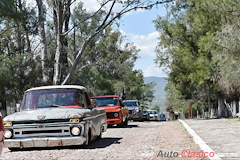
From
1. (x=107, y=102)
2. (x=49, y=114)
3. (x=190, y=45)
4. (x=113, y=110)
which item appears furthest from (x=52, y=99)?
(x=190, y=45)

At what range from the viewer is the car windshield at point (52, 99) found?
12.2m

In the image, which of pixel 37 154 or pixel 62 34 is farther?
pixel 62 34

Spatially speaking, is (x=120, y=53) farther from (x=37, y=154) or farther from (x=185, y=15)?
(x=37, y=154)

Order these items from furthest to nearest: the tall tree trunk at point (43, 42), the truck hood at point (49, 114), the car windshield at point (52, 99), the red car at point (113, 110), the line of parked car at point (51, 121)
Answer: the tall tree trunk at point (43, 42) → the red car at point (113, 110) → the car windshield at point (52, 99) → the truck hood at point (49, 114) → the line of parked car at point (51, 121)

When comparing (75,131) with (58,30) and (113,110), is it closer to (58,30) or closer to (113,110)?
(113,110)

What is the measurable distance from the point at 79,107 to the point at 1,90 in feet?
75.7

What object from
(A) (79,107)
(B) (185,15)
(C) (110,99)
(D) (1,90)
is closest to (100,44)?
(B) (185,15)

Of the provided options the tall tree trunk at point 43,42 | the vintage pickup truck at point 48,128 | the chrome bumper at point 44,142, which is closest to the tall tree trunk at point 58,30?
the tall tree trunk at point 43,42

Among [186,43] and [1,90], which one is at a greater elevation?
[186,43]

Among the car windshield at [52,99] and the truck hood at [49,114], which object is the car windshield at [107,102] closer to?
the car windshield at [52,99]

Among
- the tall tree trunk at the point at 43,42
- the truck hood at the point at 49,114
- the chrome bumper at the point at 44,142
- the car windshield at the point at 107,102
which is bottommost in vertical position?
the chrome bumper at the point at 44,142

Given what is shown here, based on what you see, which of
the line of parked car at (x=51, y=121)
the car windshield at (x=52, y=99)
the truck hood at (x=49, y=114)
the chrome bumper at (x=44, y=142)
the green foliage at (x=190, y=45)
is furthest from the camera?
the green foliage at (x=190, y=45)

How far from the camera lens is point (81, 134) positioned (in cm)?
1091

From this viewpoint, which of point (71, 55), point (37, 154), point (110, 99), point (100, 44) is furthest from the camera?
point (100, 44)
